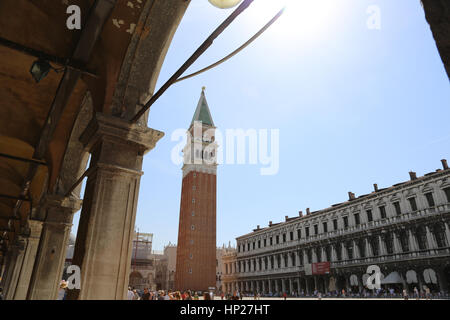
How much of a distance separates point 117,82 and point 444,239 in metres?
23.3

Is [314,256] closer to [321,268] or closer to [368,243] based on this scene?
[321,268]

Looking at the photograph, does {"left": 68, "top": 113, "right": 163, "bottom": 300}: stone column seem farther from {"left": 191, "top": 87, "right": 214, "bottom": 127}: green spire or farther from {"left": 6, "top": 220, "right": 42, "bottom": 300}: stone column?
{"left": 191, "top": 87, "right": 214, "bottom": 127}: green spire

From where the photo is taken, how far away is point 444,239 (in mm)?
19281

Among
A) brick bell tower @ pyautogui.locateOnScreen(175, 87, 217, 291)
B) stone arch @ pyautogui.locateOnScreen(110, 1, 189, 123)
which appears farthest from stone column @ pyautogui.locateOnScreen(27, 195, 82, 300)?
brick bell tower @ pyautogui.locateOnScreen(175, 87, 217, 291)

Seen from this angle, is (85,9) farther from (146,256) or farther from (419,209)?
(146,256)

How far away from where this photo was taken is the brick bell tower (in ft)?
129

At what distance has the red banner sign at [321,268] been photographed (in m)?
27.2

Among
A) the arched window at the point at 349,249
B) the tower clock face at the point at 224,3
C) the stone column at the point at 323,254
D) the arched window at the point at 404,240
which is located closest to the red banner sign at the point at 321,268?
the stone column at the point at 323,254

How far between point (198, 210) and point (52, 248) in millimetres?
37006

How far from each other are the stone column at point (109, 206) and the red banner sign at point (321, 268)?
2771 centimetres

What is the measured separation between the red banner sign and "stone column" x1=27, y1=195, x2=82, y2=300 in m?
26.1
